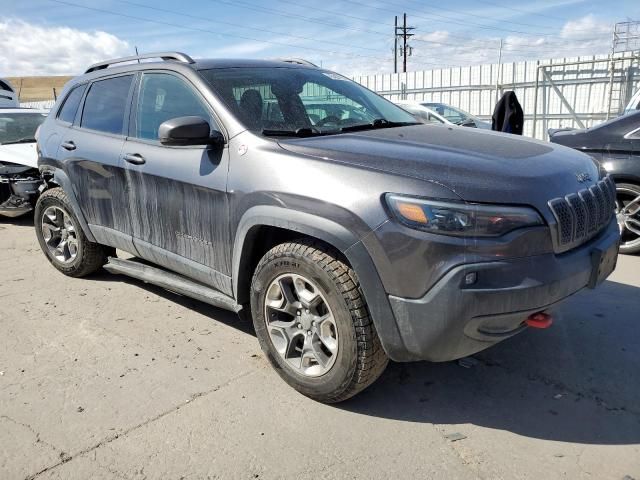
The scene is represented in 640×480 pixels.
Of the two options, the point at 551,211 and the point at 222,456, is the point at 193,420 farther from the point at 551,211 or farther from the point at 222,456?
the point at 551,211

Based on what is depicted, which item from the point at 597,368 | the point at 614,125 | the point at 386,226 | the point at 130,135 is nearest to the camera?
the point at 386,226

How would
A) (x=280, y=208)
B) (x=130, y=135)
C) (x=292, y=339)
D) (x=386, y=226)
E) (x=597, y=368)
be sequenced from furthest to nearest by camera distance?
(x=130, y=135)
(x=597, y=368)
(x=292, y=339)
(x=280, y=208)
(x=386, y=226)

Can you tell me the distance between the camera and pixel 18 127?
342 inches

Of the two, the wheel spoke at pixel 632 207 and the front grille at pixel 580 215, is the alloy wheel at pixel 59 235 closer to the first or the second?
the front grille at pixel 580 215

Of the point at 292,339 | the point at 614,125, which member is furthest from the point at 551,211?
the point at 614,125

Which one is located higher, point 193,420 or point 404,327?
point 404,327

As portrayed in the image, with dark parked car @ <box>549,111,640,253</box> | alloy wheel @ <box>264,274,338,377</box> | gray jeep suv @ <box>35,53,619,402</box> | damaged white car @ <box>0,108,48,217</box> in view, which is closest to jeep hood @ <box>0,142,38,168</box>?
damaged white car @ <box>0,108,48,217</box>

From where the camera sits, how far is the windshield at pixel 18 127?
8.34 meters

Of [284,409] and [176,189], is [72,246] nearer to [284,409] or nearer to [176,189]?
[176,189]

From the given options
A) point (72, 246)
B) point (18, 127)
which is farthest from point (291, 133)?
point (18, 127)

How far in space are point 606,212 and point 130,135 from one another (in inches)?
126

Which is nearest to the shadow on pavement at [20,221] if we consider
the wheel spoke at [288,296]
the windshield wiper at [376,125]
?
the windshield wiper at [376,125]

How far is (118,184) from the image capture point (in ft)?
13.1

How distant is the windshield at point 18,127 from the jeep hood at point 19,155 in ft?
1.36
